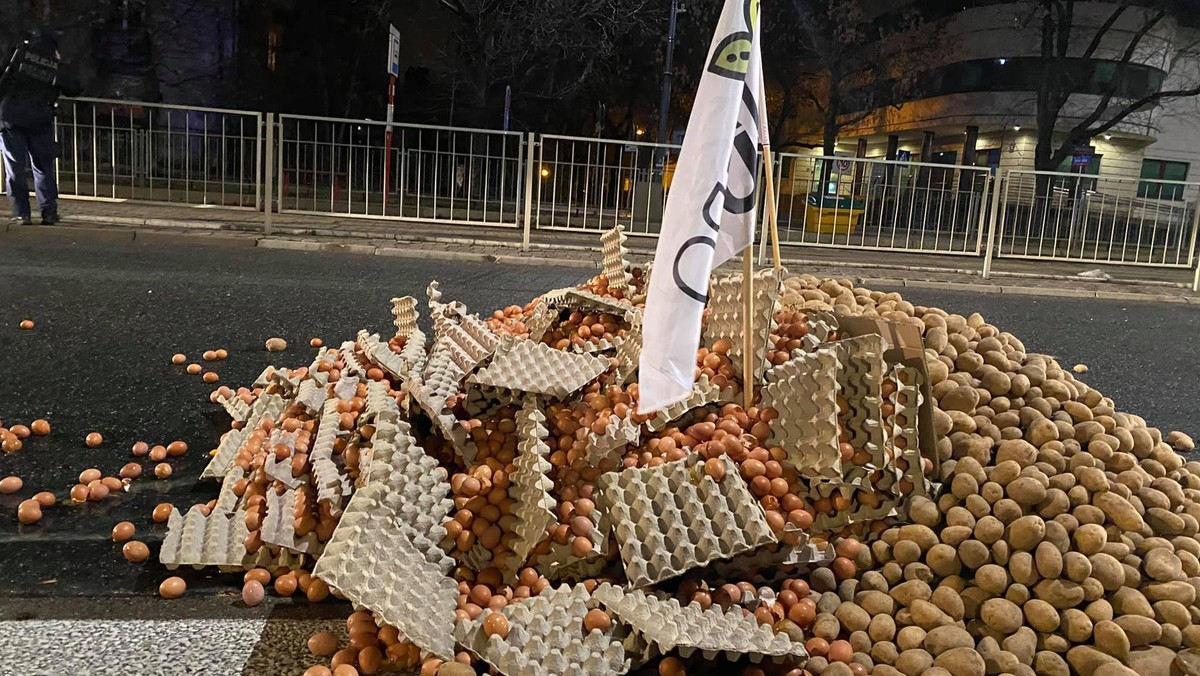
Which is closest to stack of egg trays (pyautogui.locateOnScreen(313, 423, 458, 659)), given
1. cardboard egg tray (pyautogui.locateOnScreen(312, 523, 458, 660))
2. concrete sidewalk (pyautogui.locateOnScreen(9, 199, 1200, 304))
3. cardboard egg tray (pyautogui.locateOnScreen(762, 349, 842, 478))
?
cardboard egg tray (pyautogui.locateOnScreen(312, 523, 458, 660))

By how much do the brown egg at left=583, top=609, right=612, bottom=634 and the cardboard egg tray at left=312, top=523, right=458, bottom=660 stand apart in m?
0.30

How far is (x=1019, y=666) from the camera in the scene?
194cm

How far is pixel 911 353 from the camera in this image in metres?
2.69

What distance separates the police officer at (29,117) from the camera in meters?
9.17

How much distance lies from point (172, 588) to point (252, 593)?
213 millimetres

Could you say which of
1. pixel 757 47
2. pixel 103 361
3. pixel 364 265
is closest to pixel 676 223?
pixel 757 47

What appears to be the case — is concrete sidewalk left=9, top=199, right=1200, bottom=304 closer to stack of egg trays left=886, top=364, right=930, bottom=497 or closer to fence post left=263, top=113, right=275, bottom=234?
fence post left=263, top=113, right=275, bottom=234

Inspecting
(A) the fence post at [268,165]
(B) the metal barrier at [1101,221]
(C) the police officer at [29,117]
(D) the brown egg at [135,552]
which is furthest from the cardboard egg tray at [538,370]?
(B) the metal barrier at [1101,221]

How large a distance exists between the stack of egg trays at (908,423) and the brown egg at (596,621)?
100cm

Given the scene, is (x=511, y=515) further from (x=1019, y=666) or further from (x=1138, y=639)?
(x=1138, y=639)

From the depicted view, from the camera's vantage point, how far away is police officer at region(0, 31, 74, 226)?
9172mm

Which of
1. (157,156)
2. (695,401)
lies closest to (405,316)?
(695,401)

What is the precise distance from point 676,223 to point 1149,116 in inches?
1050

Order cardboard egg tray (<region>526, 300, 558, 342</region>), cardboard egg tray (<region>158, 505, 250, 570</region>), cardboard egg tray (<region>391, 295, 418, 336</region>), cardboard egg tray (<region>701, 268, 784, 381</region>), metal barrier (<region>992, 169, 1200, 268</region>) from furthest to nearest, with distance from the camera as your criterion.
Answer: metal barrier (<region>992, 169, 1200, 268</region>), cardboard egg tray (<region>391, 295, 418, 336</region>), cardboard egg tray (<region>526, 300, 558, 342</region>), cardboard egg tray (<region>701, 268, 784, 381</region>), cardboard egg tray (<region>158, 505, 250, 570</region>)
